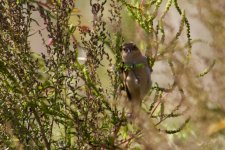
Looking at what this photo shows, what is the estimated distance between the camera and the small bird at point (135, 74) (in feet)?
9.11

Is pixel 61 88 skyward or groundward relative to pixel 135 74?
groundward

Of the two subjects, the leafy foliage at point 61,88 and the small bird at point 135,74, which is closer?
the leafy foliage at point 61,88

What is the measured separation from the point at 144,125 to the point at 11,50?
2.68 ft

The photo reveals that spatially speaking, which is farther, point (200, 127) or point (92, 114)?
point (92, 114)

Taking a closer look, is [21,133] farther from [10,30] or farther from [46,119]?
[10,30]

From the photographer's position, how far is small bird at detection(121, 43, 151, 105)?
2775 mm

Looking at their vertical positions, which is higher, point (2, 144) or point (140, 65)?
point (140, 65)

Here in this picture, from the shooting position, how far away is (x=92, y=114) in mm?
2480

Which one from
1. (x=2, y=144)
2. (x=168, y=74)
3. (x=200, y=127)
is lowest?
(x=200, y=127)

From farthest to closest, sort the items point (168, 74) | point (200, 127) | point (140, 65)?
1. point (140, 65)
2. point (168, 74)
3. point (200, 127)

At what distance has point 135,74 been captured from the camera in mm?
2898

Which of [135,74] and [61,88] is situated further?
[135,74]

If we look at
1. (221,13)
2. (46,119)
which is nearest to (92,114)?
(46,119)

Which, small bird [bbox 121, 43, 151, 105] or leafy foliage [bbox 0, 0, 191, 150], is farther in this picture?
small bird [bbox 121, 43, 151, 105]
